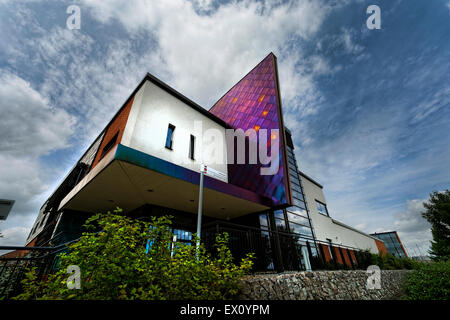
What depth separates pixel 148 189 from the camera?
8.43 meters

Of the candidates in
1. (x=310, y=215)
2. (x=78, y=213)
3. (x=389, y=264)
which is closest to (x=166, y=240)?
(x=78, y=213)

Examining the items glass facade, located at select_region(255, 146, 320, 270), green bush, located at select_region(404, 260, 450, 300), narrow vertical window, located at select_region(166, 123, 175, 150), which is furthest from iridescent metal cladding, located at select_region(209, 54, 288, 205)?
green bush, located at select_region(404, 260, 450, 300)

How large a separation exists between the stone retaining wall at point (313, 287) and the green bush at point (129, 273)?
719 millimetres

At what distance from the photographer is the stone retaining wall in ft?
13.6

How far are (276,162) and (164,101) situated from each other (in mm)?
7275

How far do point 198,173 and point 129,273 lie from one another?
5.70m

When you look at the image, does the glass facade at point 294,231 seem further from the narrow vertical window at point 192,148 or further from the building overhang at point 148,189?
the narrow vertical window at point 192,148

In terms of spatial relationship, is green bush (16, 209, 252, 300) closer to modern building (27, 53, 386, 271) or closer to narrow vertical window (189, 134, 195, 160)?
modern building (27, 53, 386, 271)

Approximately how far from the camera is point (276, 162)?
10.8m

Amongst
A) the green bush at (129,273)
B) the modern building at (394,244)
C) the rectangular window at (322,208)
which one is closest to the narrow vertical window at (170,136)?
the green bush at (129,273)

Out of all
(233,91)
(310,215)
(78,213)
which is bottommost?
(78,213)

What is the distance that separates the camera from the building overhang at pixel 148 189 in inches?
268

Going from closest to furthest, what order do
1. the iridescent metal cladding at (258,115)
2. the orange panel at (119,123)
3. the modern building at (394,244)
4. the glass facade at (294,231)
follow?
the orange panel at (119,123)
the glass facade at (294,231)
the iridescent metal cladding at (258,115)
the modern building at (394,244)
